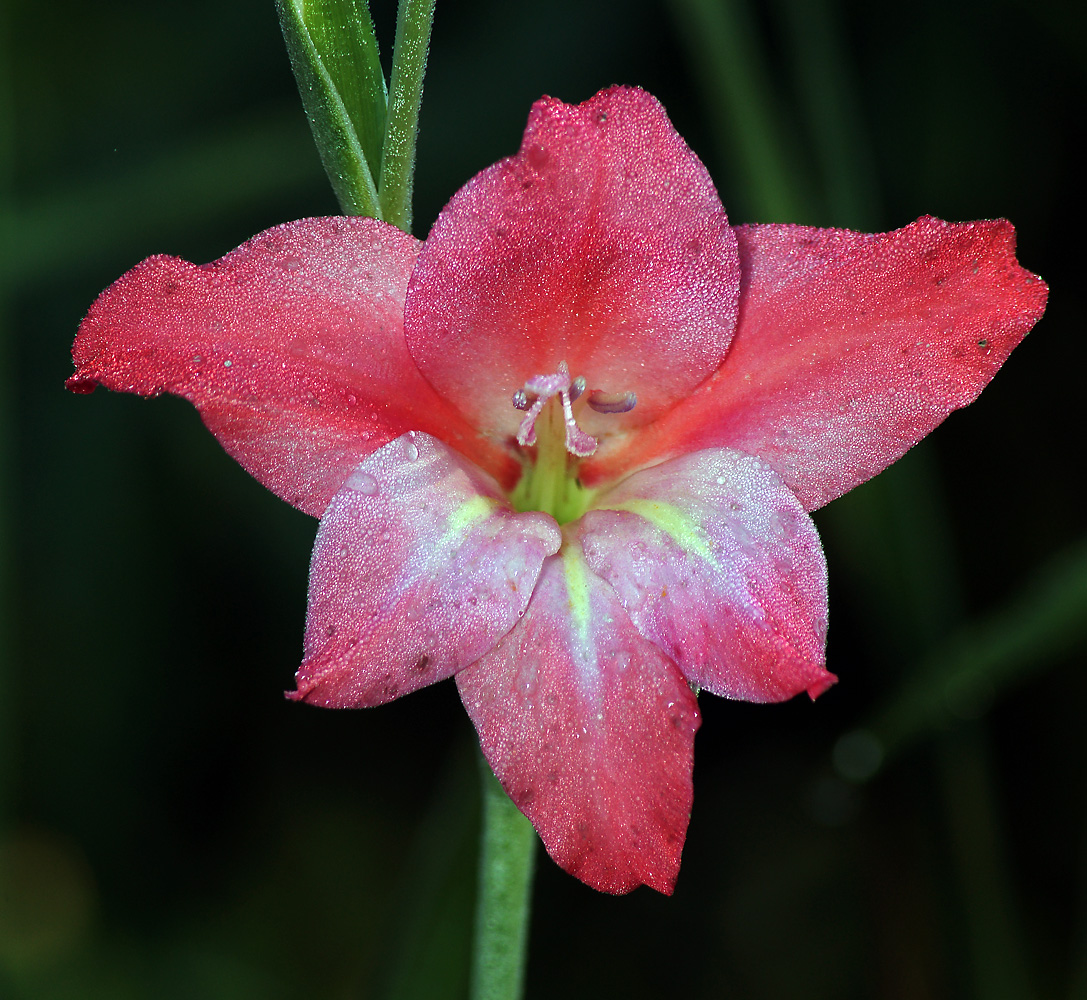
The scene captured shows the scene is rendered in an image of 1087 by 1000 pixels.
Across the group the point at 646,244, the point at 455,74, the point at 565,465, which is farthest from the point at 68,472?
the point at 646,244

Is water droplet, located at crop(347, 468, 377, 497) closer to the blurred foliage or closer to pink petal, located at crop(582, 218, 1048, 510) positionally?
pink petal, located at crop(582, 218, 1048, 510)

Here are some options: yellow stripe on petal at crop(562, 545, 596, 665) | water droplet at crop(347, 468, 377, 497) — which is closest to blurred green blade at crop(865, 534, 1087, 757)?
yellow stripe on petal at crop(562, 545, 596, 665)

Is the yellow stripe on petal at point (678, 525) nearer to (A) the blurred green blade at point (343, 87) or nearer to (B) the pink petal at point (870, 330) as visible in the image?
(B) the pink petal at point (870, 330)

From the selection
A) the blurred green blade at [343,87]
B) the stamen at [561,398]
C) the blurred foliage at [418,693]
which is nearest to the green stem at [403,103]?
the blurred green blade at [343,87]

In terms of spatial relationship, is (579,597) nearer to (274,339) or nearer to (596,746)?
(596,746)

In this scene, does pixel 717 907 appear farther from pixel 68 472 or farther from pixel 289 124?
pixel 289 124

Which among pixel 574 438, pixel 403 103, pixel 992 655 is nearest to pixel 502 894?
pixel 574 438
